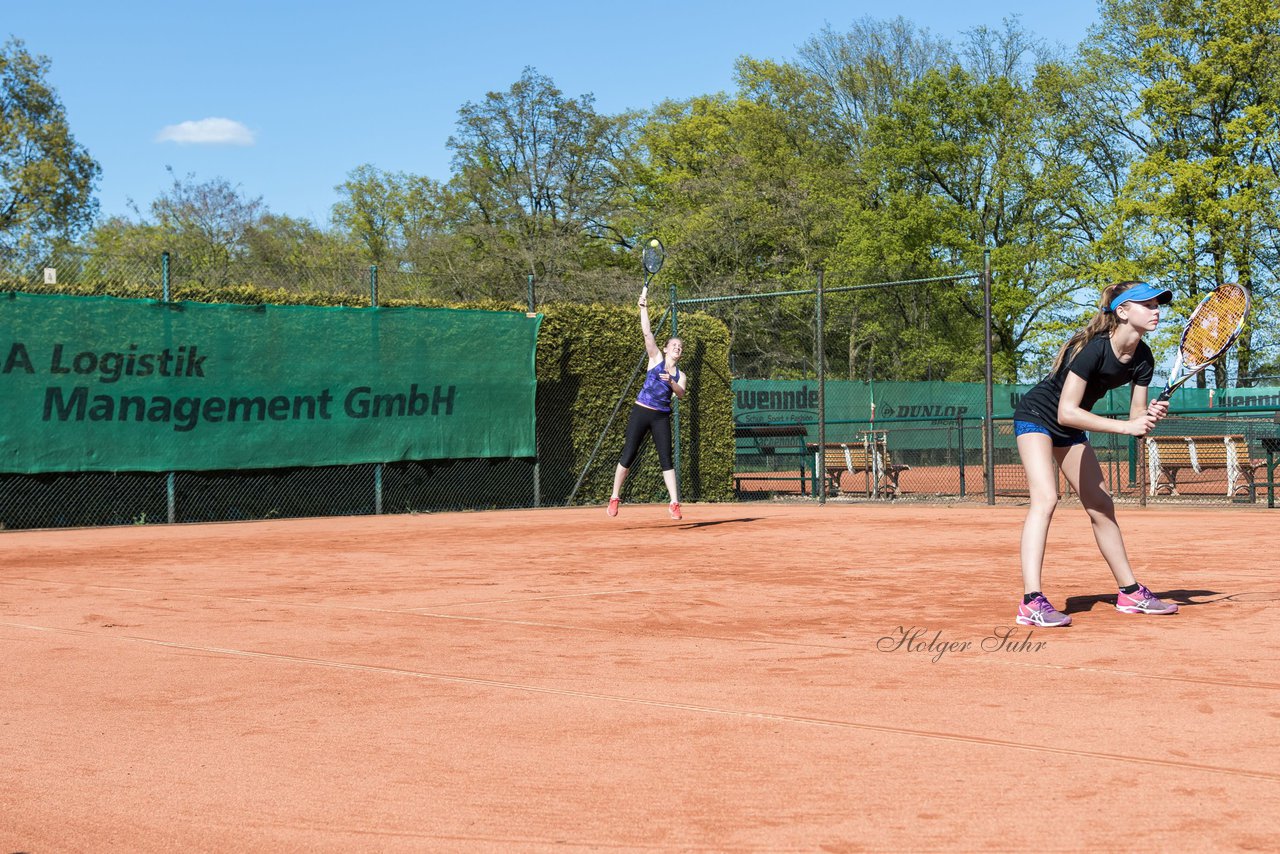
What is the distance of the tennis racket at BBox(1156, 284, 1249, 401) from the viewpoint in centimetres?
613

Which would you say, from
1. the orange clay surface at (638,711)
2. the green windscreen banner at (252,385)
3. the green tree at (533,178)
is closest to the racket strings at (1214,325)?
the orange clay surface at (638,711)

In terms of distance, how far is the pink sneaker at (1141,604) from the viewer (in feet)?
20.6

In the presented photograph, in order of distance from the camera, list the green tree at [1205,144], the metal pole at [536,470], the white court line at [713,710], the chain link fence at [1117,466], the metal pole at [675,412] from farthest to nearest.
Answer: the green tree at [1205,144] < the metal pole at [675,412] < the metal pole at [536,470] < the chain link fence at [1117,466] < the white court line at [713,710]

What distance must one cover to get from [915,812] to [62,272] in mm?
12943

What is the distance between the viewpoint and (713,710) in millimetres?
4289

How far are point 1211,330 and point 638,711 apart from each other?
380 centimetres

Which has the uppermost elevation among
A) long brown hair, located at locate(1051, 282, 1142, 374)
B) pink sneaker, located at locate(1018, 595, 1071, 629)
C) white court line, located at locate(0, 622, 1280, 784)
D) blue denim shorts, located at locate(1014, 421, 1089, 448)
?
long brown hair, located at locate(1051, 282, 1142, 374)

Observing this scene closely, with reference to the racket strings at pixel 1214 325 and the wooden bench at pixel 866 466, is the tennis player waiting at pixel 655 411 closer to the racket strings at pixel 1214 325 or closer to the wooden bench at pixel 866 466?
the wooden bench at pixel 866 466

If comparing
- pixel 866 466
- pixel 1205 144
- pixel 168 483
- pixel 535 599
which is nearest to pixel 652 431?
pixel 535 599

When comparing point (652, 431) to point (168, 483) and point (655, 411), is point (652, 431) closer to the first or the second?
point (655, 411)

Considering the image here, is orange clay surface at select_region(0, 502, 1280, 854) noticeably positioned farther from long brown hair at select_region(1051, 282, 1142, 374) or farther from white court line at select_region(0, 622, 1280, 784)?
long brown hair at select_region(1051, 282, 1142, 374)

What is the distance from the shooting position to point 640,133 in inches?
1987

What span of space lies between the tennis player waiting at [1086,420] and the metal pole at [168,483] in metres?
10.7

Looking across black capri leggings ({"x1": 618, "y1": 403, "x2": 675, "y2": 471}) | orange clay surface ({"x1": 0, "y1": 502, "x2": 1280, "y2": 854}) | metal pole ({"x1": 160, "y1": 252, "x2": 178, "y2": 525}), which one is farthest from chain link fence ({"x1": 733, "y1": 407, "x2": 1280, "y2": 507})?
A: metal pole ({"x1": 160, "y1": 252, "x2": 178, "y2": 525})
